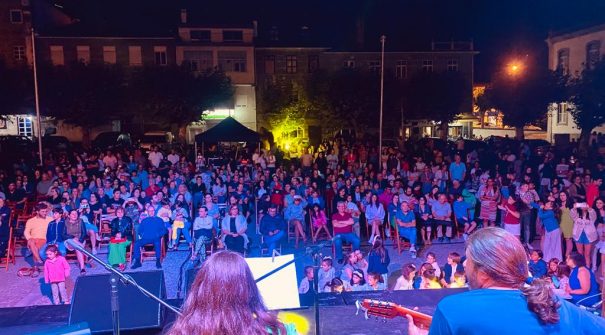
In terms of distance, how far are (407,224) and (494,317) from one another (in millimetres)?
8851

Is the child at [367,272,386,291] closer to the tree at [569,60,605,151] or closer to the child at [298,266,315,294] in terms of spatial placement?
the child at [298,266,315,294]

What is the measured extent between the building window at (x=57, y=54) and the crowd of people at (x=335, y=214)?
2248cm

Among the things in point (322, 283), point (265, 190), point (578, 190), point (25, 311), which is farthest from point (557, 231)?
point (25, 311)

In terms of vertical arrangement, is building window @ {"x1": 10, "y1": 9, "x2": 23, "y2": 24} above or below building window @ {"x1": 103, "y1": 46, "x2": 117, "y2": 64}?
above

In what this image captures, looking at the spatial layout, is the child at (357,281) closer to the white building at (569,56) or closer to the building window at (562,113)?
the white building at (569,56)

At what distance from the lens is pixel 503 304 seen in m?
1.74

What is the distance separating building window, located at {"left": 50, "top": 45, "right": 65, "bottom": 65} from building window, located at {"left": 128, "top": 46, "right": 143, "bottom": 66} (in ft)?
14.0

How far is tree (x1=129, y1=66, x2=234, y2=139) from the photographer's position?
3053cm

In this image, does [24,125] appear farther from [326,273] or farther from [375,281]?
[375,281]

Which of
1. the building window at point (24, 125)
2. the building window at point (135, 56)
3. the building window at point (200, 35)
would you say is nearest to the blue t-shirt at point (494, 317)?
the building window at point (200, 35)

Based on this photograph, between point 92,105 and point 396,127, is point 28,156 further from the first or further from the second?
point 396,127

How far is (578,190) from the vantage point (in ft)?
37.1

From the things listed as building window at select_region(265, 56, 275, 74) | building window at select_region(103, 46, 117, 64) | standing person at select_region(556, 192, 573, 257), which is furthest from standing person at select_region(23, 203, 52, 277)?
building window at select_region(265, 56, 275, 74)

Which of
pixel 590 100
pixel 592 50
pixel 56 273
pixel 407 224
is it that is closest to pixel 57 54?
pixel 56 273
